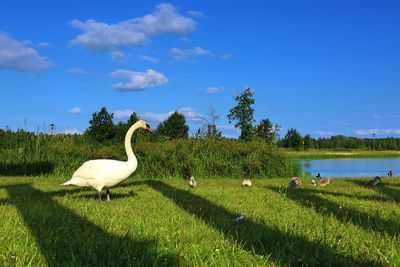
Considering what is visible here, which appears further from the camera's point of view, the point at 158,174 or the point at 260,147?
the point at 260,147

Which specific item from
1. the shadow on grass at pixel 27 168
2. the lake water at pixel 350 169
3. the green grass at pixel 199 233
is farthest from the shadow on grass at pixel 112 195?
the lake water at pixel 350 169

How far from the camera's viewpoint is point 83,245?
4.41 m

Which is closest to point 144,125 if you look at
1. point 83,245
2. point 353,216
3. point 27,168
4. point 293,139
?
point 353,216

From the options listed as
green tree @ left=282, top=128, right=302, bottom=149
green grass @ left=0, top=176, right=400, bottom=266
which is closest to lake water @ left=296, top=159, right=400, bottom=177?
green grass @ left=0, top=176, right=400, bottom=266

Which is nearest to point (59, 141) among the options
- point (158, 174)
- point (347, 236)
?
Result: point (158, 174)

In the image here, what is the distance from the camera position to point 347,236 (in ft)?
16.3

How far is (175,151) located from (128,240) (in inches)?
483

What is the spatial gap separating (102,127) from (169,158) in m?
8.25

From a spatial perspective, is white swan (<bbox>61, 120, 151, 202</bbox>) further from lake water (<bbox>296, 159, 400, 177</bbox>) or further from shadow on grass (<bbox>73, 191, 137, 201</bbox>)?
lake water (<bbox>296, 159, 400, 177</bbox>)

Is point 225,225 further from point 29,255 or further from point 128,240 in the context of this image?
point 29,255

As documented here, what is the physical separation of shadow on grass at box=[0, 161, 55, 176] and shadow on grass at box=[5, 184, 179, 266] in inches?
429

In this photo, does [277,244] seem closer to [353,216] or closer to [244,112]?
[353,216]

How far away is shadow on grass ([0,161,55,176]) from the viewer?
1691 centimetres

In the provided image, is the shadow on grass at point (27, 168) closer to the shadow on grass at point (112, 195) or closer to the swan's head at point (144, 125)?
the shadow on grass at point (112, 195)
